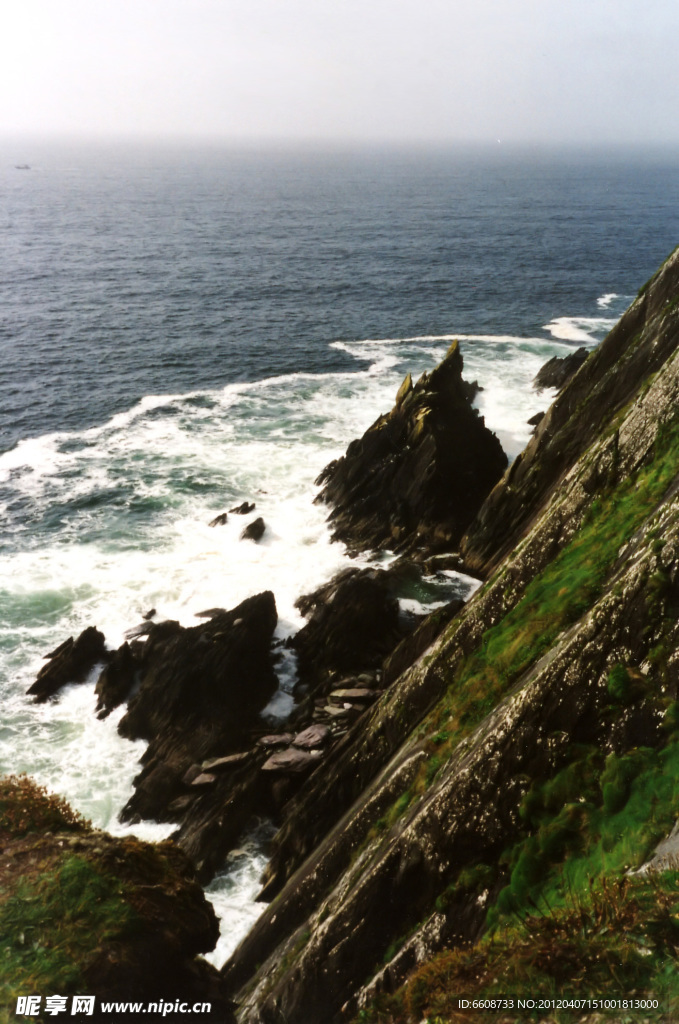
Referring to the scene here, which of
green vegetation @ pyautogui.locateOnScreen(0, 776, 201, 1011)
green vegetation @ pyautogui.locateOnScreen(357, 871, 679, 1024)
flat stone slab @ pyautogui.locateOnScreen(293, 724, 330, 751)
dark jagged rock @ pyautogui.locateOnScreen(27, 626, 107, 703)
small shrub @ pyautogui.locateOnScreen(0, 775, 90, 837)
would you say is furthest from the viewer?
dark jagged rock @ pyautogui.locateOnScreen(27, 626, 107, 703)

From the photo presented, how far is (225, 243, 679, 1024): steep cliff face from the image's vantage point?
A: 1127 cm

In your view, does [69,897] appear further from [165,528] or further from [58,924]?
[165,528]

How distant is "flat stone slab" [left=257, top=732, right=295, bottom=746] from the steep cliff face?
4536 millimetres

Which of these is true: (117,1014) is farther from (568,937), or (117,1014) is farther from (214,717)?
(214,717)

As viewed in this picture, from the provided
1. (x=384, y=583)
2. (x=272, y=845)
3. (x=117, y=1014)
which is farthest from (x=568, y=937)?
(x=384, y=583)

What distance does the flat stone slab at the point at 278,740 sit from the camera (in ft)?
89.4

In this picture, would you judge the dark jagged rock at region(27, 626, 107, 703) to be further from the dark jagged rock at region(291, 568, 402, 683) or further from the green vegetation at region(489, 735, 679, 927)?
the green vegetation at region(489, 735, 679, 927)

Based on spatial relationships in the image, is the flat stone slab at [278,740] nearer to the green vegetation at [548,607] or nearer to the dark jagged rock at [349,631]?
the dark jagged rock at [349,631]

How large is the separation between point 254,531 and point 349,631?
11.9 m

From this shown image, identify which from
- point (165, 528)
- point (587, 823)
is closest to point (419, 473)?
→ point (165, 528)

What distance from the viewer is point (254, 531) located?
41.6 m

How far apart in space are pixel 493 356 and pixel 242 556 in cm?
4270

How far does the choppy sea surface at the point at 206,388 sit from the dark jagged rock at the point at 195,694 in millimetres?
1084

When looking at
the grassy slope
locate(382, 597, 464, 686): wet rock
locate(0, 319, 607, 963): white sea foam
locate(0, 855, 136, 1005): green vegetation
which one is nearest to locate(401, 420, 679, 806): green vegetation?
the grassy slope
